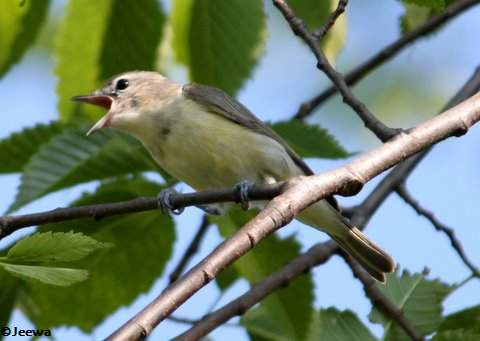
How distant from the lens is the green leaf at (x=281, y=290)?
401 cm

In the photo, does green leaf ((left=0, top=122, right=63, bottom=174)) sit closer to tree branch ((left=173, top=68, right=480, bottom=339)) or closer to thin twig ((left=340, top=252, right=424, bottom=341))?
tree branch ((left=173, top=68, right=480, bottom=339))

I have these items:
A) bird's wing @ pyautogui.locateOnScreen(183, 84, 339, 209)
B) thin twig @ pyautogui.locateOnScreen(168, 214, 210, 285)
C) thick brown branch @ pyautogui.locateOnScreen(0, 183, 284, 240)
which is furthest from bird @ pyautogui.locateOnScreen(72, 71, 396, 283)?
thick brown branch @ pyautogui.locateOnScreen(0, 183, 284, 240)

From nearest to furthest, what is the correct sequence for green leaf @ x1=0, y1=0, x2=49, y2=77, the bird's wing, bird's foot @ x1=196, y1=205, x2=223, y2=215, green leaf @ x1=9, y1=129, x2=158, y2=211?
1. green leaf @ x1=9, y1=129, x2=158, y2=211
2. green leaf @ x1=0, y1=0, x2=49, y2=77
3. bird's foot @ x1=196, y1=205, x2=223, y2=215
4. the bird's wing

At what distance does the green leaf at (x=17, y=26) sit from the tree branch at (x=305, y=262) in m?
1.32

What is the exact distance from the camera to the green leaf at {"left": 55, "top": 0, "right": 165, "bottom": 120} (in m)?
3.88

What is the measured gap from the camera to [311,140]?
4004 millimetres

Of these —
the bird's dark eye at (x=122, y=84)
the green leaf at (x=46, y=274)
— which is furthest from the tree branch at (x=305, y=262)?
the bird's dark eye at (x=122, y=84)

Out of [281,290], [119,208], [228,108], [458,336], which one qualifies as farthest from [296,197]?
[228,108]

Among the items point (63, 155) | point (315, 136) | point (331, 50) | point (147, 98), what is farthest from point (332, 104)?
point (63, 155)

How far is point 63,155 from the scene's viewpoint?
3.71 metres

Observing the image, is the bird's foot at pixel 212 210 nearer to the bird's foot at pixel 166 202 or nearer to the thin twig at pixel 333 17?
the bird's foot at pixel 166 202

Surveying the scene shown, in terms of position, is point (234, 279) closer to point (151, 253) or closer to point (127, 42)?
point (151, 253)

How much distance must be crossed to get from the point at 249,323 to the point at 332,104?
3.14m

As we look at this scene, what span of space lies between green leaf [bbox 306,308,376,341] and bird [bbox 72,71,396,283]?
1.26m
